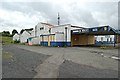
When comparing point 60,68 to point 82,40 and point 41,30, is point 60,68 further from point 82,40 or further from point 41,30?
point 82,40

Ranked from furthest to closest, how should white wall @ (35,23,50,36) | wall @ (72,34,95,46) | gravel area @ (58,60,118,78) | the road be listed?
white wall @ (35,23,50,36), wall @ (72,34,95,46), the road, gravel area @ (58,60,118,78)

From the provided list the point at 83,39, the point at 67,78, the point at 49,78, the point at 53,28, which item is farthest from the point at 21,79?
the point at 83,39

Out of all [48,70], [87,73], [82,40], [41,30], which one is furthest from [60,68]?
[82,40]

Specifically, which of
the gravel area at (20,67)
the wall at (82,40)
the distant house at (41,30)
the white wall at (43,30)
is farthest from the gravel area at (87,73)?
the white wall at (43,30)

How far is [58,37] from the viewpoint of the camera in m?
34.7

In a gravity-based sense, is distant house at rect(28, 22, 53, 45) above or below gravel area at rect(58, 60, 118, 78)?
above

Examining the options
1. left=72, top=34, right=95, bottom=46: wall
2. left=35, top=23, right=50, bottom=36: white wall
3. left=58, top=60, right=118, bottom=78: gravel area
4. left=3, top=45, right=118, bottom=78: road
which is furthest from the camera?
left=35, top=23, right=50, bottom=36: white wall

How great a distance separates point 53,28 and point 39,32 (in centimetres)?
834

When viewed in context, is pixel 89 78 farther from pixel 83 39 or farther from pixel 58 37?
pixel 83 39

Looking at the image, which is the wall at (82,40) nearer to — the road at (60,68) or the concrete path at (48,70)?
the road at (60,68)

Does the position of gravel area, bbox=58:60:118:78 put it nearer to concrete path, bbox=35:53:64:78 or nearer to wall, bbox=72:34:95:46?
concrete path, bbox=35:53:64:78

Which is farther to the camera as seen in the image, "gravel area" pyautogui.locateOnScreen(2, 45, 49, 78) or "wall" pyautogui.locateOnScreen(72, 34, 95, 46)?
"wall" pyautogui.locateOnScreen(72, 34, 95, 46)

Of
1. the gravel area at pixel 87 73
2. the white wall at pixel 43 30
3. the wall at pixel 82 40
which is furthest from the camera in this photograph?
the white wall at pixel 43 30

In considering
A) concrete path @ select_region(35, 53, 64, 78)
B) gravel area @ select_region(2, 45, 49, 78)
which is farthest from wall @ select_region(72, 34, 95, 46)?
concrete path @ select_region(35, 53, 64, 78)
